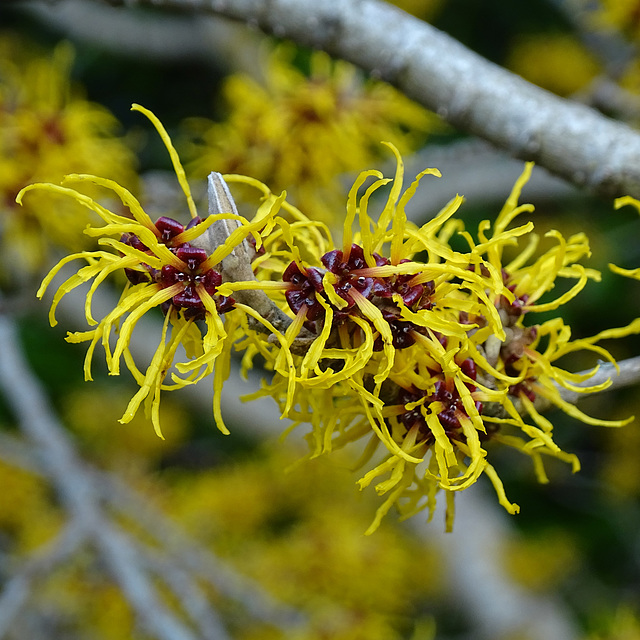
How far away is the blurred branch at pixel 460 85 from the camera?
0.76m

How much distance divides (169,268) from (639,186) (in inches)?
20.4

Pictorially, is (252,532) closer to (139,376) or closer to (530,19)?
(139,376)

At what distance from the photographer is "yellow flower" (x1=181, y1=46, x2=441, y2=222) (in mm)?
Answer: 1218

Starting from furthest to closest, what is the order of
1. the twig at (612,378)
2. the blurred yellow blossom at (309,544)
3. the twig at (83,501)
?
1. the blurred yellow blossom at (309,544)
2. the twig at (83,501)
3. the twig at (612,378)

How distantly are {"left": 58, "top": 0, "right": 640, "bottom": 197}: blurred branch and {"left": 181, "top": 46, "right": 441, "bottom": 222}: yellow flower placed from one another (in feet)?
1.11

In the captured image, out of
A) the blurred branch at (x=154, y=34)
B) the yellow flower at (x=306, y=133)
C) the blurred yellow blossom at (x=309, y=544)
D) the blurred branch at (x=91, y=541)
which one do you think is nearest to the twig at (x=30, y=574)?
the blurred branch at (x=91, y=541)

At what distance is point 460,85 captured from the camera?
0.81 m

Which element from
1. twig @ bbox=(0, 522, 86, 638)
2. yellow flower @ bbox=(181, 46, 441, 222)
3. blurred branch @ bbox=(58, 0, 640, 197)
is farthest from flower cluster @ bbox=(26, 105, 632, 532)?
twig @ bbox=(0, 522, 86, 638)

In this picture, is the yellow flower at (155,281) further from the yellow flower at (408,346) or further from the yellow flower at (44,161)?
the yellow flower at (44,161)

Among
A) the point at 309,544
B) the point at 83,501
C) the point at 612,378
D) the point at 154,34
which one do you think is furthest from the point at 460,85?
the point at 154,34

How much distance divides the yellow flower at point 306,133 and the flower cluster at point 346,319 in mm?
663

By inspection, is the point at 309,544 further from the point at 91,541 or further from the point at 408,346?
the point at 408,346

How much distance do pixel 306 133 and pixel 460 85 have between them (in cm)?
46

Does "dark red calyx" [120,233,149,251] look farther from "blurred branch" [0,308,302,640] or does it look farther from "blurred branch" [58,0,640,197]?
"blurred branch" [0,308,302,640]
